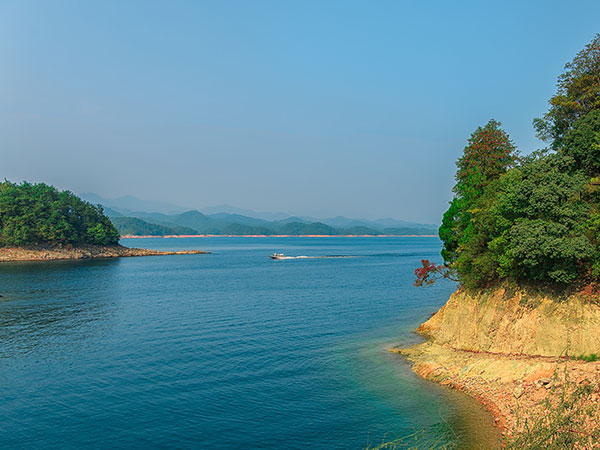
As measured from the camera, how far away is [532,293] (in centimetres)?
3105

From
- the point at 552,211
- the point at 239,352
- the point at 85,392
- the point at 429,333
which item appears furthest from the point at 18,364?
the point at 552,211

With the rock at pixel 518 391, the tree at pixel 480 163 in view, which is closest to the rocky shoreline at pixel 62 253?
the tree at pixel 480 163

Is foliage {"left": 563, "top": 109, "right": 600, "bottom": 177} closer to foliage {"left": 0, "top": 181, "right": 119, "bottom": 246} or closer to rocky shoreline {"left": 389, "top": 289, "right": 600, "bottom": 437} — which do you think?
rocky shoreline {"left": 389, "top": 289, "right": 600, "bottom": 437}

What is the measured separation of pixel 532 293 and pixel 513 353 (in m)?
4.48

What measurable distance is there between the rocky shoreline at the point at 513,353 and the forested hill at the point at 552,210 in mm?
2150

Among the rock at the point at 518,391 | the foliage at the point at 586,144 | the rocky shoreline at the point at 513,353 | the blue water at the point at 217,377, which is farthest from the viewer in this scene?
the foliage at the point at 586,144

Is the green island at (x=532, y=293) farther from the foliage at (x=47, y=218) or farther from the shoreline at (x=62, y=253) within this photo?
the foliage at (x=47, y=218)

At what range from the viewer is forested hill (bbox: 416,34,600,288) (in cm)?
2844

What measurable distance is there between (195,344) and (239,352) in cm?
504

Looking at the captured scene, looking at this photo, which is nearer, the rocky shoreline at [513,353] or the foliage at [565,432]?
the foliage at [565,432]

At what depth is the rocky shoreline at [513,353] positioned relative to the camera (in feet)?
78.3

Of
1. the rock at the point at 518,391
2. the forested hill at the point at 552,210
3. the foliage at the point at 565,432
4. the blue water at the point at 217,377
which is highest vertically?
the forested hill at the point at 552,210

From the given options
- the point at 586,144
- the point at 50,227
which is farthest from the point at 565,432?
the point at 50,227

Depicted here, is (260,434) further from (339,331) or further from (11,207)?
(11,207)
